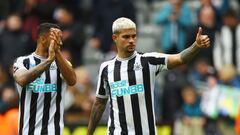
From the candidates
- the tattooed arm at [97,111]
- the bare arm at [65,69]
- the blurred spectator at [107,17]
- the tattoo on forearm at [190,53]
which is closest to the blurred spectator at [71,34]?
the blurred spectator at [107,17]

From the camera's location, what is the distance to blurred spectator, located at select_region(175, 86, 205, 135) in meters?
16.6

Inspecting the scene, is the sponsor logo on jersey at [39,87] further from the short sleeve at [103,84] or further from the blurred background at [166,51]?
the blurred background at [166,51]

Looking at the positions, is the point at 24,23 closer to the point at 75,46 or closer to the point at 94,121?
the point at 75,46

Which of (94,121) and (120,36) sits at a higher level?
(120,36)

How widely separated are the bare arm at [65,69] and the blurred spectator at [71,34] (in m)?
7.80

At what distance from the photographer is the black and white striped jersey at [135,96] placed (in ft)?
34.8

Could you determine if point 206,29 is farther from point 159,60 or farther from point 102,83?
point 159,60

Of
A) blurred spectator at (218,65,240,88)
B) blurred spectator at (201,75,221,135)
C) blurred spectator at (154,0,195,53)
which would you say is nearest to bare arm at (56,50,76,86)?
blurred spectator at (201,75,221,135)

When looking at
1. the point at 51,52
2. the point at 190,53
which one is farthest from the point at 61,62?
the point at 190,53

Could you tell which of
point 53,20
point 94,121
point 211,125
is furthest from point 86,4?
point 94,121

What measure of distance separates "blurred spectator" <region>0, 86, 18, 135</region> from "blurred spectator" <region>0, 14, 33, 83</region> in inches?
55.2

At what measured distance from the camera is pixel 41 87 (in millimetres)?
10797

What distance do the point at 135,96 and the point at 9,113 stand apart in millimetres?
4247

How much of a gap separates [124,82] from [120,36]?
1.78ft
